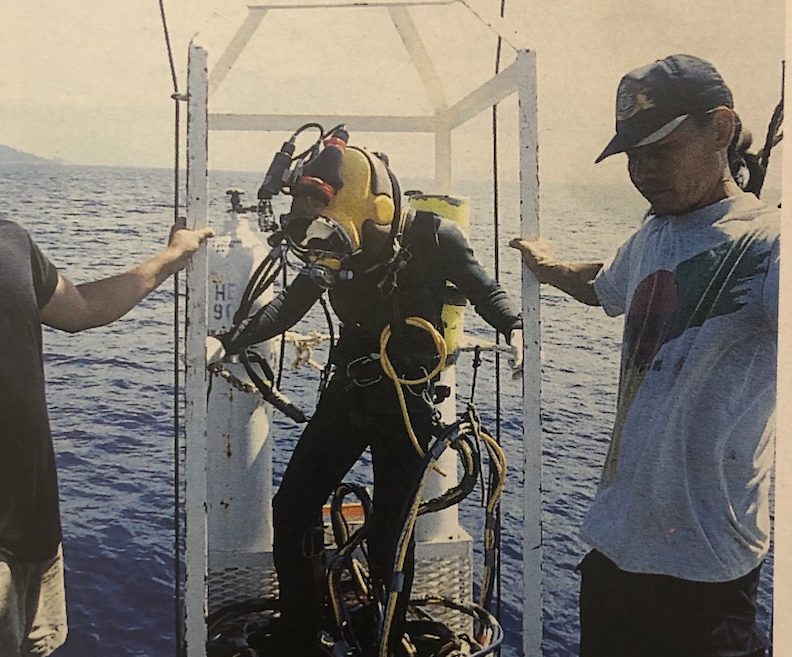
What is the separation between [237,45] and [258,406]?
0.78m

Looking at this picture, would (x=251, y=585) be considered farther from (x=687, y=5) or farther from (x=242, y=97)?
(x=687, y=5)

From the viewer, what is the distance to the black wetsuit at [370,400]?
199 cm

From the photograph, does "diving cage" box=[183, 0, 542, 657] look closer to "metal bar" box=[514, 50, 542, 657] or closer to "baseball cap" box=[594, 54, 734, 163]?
"metal bar" box=[514, 50, 542, 657]

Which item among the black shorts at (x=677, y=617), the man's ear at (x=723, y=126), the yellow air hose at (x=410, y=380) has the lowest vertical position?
the black shorts at (x=677, y=617)

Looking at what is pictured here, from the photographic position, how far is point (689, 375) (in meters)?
1.96

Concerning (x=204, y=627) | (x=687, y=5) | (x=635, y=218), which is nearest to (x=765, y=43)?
(x=687, y=5)

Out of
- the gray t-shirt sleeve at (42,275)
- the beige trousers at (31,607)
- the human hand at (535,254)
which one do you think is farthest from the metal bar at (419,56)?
the beige trousers at (31,607)

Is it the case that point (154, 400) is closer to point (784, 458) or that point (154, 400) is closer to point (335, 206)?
point (335, 206)

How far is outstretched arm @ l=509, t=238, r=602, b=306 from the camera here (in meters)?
1.99

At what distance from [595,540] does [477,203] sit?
A: 0.79m

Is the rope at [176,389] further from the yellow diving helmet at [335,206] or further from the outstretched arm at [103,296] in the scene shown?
the yellow diving helmet at [335,206]

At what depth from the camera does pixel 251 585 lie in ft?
6.81

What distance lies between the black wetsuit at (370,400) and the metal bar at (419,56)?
315 mm

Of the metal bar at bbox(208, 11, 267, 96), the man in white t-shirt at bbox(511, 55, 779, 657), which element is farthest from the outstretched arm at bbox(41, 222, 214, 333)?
the man in white t-shirt at bbox(511, 55, 779, 657)
